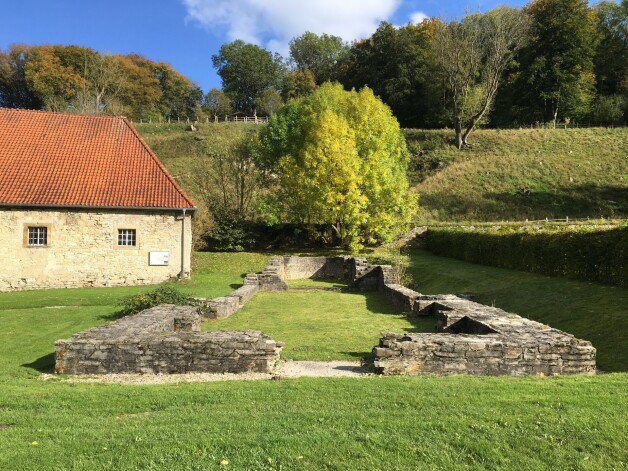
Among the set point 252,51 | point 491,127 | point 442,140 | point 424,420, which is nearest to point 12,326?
point 424,420

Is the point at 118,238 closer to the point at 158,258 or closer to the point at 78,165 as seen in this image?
the point at 158,258

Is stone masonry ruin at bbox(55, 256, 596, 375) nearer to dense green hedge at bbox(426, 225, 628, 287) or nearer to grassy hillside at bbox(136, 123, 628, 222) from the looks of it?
dense green hedge at bbox(426, 225, 628, 287)

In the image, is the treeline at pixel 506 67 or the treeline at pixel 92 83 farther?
the treeline at pixel 92 83

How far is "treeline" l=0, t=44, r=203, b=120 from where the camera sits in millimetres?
57250

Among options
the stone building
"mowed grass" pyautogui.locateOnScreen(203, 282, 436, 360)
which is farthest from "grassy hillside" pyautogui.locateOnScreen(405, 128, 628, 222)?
the stone building

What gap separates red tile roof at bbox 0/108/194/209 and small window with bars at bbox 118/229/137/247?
1.28 m

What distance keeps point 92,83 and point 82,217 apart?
45.6 meters

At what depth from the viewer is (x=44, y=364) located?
8648 millimetres

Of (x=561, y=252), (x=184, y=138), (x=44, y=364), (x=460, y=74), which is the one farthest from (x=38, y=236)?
(x=460, y=74)

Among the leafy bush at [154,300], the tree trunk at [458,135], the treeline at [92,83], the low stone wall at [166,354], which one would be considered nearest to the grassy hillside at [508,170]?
the tree trunk at [458,135]

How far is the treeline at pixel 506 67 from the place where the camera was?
46812mm

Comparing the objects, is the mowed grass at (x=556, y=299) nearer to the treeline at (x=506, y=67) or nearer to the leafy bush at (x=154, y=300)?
the leafy bush at (x=154, y=300)

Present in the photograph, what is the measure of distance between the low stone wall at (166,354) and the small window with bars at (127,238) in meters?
13.0

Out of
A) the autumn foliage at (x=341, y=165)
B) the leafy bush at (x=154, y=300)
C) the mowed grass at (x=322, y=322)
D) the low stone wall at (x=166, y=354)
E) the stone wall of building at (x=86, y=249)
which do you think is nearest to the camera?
the low stone wall at (x=166, y=354)
